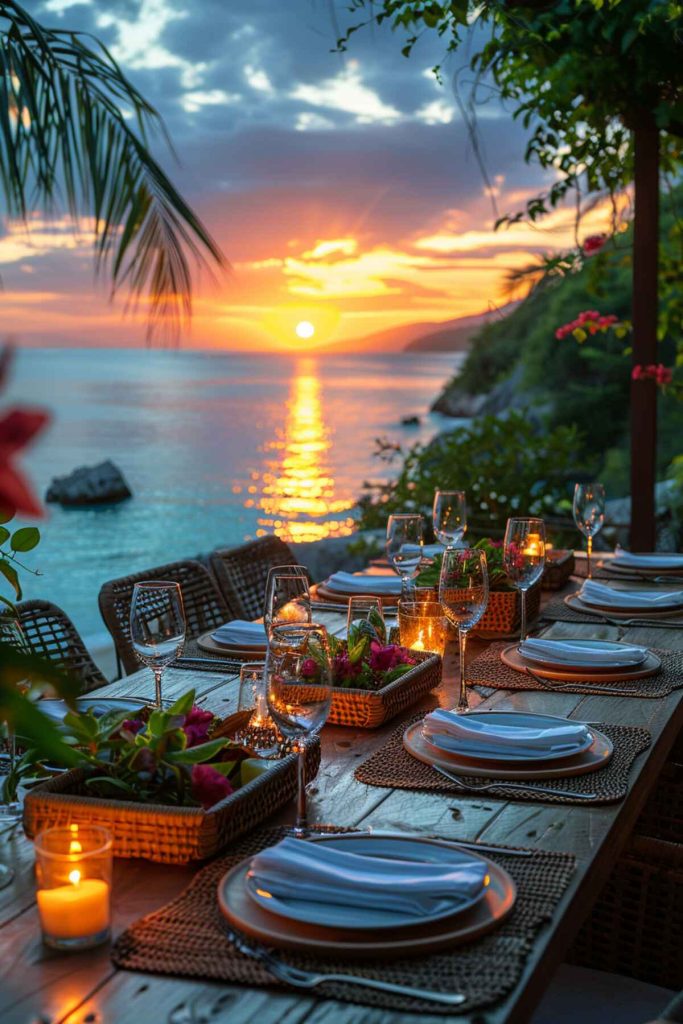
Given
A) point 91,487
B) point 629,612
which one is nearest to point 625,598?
point 629,612

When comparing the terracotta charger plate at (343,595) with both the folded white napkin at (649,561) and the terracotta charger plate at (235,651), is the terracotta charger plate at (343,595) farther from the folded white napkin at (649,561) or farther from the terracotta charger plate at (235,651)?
the folded white napkin at (649,561)

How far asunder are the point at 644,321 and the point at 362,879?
11.4 ft

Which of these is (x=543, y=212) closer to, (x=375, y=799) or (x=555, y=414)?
(x=375, y=799)

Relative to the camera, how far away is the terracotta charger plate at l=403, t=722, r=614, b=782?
4.87ft

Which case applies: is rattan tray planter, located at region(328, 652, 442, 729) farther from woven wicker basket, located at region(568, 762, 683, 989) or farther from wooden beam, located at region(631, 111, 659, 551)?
wooden beam, located at region(631, 111, 659, 551)

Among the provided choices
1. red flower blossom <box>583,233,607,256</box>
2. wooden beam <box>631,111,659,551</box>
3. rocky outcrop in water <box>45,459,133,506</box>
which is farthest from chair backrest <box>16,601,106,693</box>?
rocky outcrop in water <box>45,459,133,506</box>

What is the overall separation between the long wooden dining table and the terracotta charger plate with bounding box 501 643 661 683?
0.09 m

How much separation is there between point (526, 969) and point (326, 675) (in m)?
0.38

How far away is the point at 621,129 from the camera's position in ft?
14.0

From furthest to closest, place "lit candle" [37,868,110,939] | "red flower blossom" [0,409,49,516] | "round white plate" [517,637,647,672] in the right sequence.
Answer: "round white plate" [517,637,647,672], "lit candle" [37,868,110,939], "red flower blossom" [0,409,49,516]

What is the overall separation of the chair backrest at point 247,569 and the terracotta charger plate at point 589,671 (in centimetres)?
106

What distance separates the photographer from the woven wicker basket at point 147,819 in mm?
1194

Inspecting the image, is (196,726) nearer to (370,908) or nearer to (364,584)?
(370,908)

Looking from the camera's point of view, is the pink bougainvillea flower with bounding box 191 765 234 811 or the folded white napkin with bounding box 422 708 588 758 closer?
the pink bougainvillea flower with bounding box 191 765 234 811
